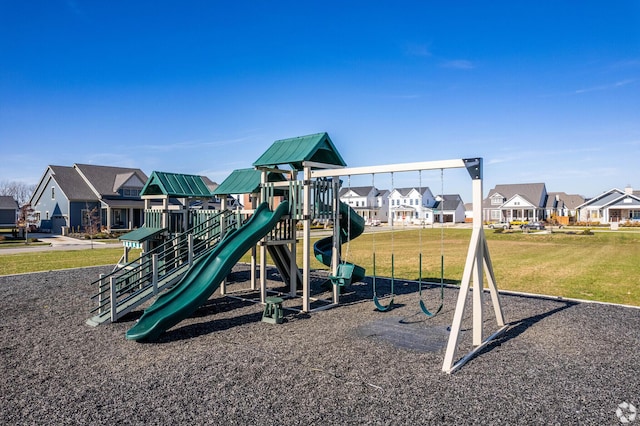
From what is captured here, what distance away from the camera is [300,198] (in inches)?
423

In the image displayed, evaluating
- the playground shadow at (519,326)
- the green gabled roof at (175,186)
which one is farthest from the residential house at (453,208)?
the playground shadow at (519,326)

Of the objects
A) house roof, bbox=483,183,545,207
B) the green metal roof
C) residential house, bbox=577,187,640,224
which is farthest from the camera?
house roof, bbox=483,183,545,207

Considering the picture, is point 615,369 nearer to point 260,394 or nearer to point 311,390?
point 311,390

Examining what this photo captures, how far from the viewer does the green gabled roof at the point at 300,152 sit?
10992 millimetres

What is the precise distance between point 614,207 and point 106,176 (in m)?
71.7

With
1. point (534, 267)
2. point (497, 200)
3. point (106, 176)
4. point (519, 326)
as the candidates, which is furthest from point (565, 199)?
point (519, 326)

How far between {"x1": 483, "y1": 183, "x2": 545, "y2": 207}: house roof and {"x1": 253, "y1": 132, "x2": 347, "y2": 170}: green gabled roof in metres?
72.0

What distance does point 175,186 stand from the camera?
46.3 ft

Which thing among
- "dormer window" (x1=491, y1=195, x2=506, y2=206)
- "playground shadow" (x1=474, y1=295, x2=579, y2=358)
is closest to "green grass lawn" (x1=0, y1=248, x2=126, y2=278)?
"playground shadow" (x1=474, y1=295, x2=579, y2=358)

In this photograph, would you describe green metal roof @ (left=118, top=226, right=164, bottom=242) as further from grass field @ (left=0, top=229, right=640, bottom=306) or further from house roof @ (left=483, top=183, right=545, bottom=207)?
house roof @ (left=483, top=183, right=545, bottom=207)

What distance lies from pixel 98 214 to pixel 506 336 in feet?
145

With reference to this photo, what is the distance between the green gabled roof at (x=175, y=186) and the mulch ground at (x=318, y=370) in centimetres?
482

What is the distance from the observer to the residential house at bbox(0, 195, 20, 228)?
46.8m

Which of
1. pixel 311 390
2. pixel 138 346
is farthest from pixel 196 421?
pixel 138 346
